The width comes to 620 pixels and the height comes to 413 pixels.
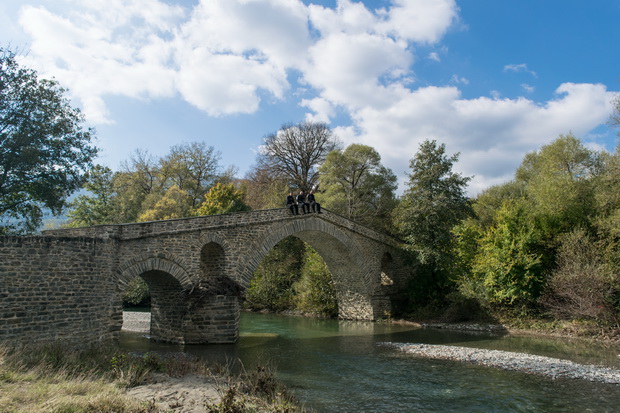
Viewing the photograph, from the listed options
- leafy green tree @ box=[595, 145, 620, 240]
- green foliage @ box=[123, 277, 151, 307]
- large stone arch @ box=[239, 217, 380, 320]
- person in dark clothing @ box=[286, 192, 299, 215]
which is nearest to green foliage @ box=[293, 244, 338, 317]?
large stone arch @ box=[239, 217, 380, 320]

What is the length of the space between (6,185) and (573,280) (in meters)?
23.5

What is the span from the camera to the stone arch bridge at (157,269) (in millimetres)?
10953

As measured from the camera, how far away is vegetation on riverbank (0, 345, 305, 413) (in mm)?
6305

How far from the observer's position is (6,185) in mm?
17766

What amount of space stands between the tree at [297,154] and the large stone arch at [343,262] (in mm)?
10502

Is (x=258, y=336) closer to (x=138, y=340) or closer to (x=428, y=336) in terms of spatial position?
(x=138, y=340)

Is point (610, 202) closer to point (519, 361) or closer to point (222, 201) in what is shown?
point (519, 361)

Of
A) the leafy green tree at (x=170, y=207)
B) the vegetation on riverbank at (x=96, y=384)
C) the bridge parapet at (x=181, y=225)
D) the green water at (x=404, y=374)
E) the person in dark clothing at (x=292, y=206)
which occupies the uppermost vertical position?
the leafy green tree at (x=170, y=207)

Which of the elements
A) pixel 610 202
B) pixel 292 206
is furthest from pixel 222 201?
pixel 610 202

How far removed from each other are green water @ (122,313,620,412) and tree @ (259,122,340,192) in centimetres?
1631

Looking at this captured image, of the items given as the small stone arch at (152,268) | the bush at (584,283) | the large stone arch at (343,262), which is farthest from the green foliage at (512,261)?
the small stone arch at (152,268)

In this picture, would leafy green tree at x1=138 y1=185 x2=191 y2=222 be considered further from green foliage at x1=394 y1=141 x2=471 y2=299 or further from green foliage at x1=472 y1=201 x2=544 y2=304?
green foliage at x1=472 y1=201 x2=544 y2=304

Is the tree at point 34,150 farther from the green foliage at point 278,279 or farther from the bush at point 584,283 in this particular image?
the bush at point 584,283

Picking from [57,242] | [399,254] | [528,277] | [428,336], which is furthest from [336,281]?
[57,242]
